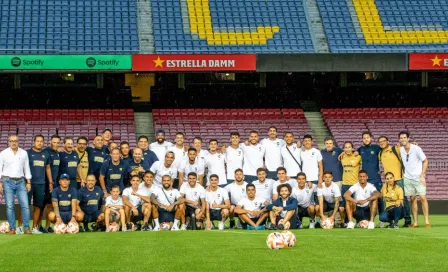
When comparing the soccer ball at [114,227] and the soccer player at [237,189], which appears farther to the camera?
the soccer player at [237,189]

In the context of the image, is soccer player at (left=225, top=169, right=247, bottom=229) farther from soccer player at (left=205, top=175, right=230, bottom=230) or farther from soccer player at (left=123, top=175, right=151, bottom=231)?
soccer player at (left=123, top=175, right=151, bottom=231)

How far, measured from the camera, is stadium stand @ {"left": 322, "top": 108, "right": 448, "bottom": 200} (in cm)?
3272

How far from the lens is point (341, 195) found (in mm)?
18766

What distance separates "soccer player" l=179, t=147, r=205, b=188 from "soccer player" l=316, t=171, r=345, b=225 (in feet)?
8.59

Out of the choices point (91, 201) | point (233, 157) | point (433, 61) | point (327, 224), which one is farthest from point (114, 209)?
point (433, 61)

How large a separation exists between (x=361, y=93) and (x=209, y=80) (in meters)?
6.09

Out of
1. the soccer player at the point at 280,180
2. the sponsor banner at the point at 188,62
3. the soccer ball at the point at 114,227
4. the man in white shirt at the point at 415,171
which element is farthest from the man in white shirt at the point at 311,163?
the sponsor banner at the point at 188,62

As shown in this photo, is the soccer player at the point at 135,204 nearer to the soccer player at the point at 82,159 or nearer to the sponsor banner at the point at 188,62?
the soccer player at the point at 82,159

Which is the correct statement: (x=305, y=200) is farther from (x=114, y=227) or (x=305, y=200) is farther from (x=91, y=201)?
(x=91, y=201)

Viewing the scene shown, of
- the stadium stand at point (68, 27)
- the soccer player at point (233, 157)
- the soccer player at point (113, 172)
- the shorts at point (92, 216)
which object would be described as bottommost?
the shorts at point (92, 216)

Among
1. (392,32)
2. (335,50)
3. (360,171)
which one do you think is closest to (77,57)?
(335,50)

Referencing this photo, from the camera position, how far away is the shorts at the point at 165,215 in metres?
18.1

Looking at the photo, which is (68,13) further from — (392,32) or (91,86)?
(392,32)

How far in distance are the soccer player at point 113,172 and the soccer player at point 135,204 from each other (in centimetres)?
33
